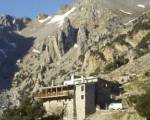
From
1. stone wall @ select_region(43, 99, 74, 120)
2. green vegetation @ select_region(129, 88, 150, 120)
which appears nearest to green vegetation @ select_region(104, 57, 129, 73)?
stone wall @ select_region(43, 99, 74, 120)

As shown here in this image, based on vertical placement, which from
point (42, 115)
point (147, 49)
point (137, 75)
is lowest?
point (42, 115)

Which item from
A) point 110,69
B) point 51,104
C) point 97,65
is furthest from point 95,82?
point 97,65

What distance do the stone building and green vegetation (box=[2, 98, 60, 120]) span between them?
2.27m

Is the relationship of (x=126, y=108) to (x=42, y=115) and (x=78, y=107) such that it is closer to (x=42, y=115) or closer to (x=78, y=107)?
(x=78, y=107)

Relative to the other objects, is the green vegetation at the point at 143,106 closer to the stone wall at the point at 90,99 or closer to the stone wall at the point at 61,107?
the stone wall at the point at 90,99

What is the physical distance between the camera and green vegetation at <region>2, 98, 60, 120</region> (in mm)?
110125

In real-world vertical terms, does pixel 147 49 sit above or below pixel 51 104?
above

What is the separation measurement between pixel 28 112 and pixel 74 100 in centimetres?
923

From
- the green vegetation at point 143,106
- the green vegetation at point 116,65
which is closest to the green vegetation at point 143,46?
the green vegetation at point 116,65

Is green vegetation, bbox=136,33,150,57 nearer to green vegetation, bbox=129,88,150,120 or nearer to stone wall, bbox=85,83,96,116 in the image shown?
stone wall, bbox=85,83,96,116

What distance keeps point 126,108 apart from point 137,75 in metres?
29.4

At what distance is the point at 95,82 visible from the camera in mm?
112938

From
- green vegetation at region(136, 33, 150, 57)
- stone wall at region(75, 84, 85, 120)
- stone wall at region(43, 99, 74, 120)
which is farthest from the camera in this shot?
green vegetation at region(136, 33, 150, 57)

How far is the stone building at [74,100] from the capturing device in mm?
108625
